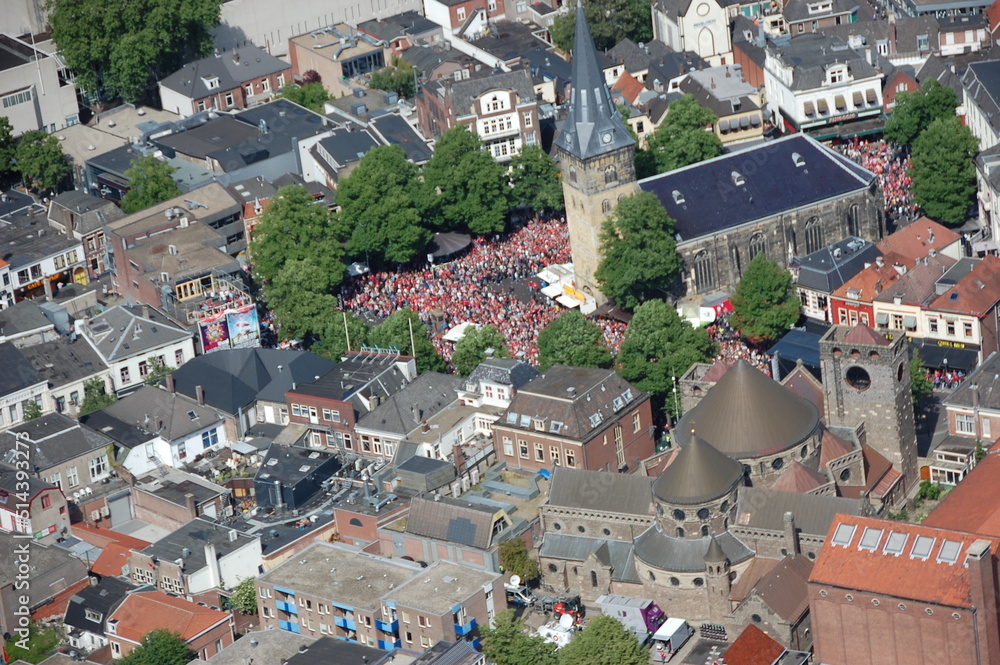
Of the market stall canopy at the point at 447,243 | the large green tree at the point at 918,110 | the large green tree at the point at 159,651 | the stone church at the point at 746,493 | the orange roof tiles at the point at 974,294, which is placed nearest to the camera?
the stone church at the point at 746,493

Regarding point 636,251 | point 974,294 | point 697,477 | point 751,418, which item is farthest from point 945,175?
point 697,477

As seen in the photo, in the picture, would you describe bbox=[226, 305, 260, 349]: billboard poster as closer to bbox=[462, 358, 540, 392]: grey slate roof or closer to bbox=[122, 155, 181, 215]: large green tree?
bbox=[462, 358, 540, 392]: grey slate roof

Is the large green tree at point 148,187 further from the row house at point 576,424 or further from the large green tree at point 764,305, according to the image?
the large green tree at point 764,305

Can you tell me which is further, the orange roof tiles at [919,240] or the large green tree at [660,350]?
the orange roof tiles at [919,240]

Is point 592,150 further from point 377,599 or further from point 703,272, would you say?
point 377,599

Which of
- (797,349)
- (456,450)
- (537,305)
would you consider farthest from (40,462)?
(797,349)

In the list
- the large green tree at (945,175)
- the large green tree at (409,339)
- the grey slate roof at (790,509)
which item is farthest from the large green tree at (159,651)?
the large green tree at (945,175)

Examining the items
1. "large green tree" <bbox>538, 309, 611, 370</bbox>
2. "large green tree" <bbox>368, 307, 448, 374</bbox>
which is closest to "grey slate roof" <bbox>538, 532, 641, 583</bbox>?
"large green tree" <bbox>538, 309, 611, 370</bbox>
